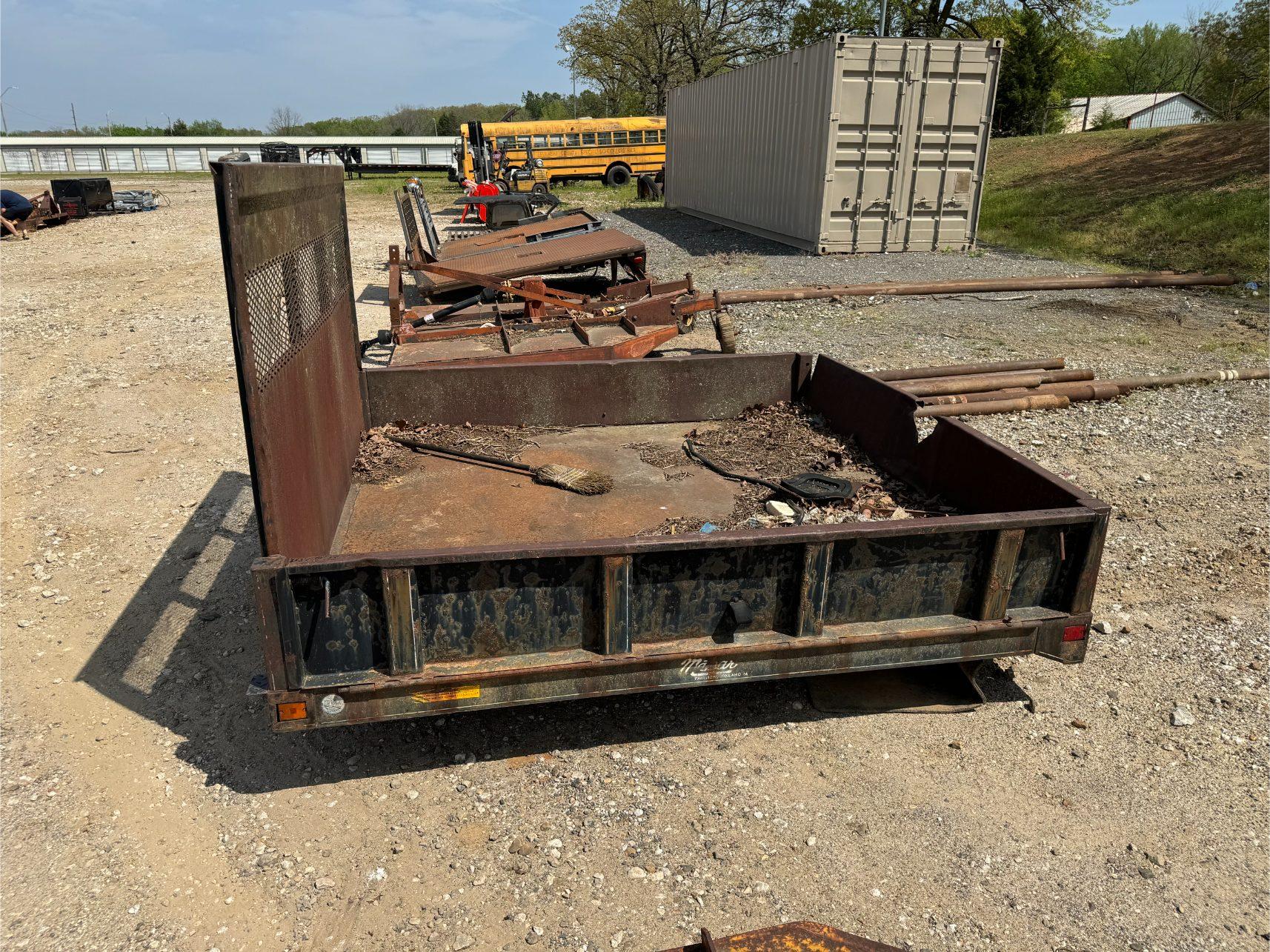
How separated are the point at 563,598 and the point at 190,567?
305 centimetres

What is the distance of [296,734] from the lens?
3.57 m

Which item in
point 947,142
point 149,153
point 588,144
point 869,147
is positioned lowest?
point 149,153

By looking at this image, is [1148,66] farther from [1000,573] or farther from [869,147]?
[1000,573]

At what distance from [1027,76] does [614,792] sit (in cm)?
3987

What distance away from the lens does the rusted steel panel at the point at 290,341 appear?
105 inches

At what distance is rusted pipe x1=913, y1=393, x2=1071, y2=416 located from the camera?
7137 mm

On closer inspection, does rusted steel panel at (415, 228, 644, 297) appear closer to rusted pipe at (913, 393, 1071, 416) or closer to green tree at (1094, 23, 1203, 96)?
rusted pipe at (913, 393, 1071, 416)

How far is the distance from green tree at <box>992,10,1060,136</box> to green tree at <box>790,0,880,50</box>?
5799 millimetres

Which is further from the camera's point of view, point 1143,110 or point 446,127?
point 446,127

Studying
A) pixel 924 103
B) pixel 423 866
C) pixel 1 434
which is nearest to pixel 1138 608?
pixel 423 866

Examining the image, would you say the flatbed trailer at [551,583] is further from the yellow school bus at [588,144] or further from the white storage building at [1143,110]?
the white storage building at [1143,110]

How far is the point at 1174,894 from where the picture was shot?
281 centimetres

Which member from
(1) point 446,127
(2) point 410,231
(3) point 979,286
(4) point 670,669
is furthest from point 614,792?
(1) point 446,127

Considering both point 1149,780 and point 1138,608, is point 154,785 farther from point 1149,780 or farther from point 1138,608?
point 1138,608
